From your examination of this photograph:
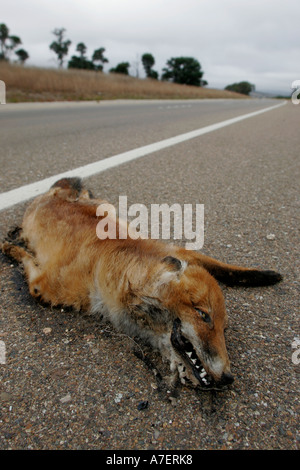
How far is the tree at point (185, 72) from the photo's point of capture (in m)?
67.9

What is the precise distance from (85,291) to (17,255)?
2.82 feet

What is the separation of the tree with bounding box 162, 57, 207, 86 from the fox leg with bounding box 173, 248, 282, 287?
7177 centimetres

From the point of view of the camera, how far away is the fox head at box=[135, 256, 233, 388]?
165cm

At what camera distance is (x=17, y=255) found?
272 centimetres

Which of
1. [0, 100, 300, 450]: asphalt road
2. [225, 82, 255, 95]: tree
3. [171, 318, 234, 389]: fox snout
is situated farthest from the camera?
[225, 82, 255, 95]: tree

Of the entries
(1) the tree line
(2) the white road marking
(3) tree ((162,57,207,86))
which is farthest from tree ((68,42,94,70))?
(2) the white road marking

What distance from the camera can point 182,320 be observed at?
70.8 inches

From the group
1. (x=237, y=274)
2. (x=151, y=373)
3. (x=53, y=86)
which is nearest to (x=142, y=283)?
(x=151, y=373)

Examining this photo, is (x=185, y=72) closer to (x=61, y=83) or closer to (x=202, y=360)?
(x=61, y=83)

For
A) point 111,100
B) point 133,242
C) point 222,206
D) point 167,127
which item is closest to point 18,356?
point 133,242

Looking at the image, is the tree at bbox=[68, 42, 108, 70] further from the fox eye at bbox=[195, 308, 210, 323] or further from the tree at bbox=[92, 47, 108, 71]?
the fox eye at bbox=[195, 308, 210, 323]

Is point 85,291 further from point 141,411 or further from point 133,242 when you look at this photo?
point 141,411

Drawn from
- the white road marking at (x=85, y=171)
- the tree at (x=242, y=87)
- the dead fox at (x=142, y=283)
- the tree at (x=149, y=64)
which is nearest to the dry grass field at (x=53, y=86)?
the white road marking at (x=85, y=171)

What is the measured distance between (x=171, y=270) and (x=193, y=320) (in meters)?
0.32
